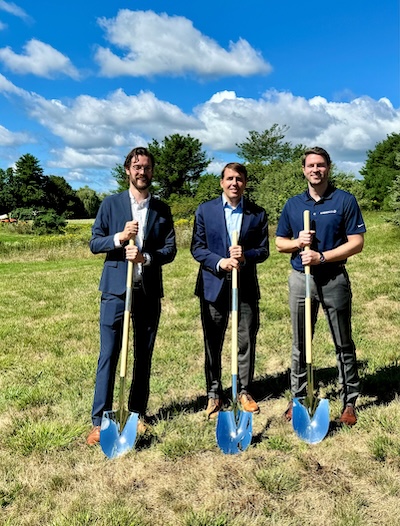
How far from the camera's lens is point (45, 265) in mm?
17734

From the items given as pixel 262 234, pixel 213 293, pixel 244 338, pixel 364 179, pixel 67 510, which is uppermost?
pixel 364 179

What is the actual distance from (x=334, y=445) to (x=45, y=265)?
15.9m

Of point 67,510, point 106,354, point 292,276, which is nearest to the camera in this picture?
point 67,510

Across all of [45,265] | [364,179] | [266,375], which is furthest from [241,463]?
[364,179]

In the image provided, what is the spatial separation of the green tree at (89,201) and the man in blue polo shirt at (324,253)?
69787 mm

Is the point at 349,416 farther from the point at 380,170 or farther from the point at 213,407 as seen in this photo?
the point at 380,170

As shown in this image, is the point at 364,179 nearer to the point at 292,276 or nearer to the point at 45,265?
the point at 45,265

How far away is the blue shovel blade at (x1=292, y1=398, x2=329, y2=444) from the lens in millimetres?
3752

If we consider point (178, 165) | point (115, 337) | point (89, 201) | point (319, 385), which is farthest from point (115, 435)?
point (89, 201)

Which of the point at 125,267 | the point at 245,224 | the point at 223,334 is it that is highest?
the point at 245,224

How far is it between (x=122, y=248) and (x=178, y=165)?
5767 centimetres

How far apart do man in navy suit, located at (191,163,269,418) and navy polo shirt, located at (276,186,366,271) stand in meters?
0.44

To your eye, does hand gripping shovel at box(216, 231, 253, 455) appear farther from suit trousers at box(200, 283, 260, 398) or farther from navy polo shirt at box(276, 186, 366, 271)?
navy polo shirt at box(276, 186, 366, 271)

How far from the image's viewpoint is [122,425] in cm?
368
